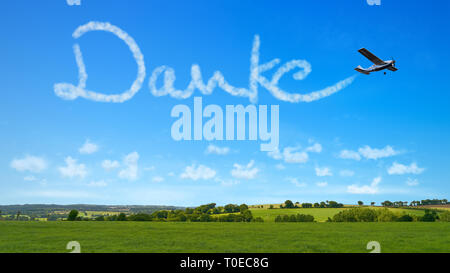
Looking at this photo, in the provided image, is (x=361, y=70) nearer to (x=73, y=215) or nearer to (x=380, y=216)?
(x=380, y=216)

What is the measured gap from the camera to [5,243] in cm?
3184

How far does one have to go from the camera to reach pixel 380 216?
8062 cm


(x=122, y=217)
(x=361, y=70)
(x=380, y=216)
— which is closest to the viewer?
(x=361, y=70)

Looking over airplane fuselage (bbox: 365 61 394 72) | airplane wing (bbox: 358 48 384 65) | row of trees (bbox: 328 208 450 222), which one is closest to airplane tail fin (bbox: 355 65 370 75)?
airplane fuselage (bbox: 365 61 394 72)

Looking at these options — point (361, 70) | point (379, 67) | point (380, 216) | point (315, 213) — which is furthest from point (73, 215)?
point (379, 67)

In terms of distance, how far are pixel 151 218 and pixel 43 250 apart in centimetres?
5802

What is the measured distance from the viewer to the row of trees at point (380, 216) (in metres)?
78.0

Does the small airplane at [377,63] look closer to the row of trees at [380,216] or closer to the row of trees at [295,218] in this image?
the row of trees at [295,218]

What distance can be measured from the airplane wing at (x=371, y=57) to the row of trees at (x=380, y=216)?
55616 mm

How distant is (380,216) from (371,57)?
205ft

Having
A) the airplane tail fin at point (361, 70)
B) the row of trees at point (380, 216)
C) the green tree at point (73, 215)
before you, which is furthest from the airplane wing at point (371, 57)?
the green tree at point (73, 215)

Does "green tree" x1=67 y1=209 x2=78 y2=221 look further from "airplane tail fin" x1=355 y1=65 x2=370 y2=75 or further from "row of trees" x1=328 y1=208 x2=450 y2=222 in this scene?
"airplane tail fin" x1=355 y1=65 x2=370 y2=75
